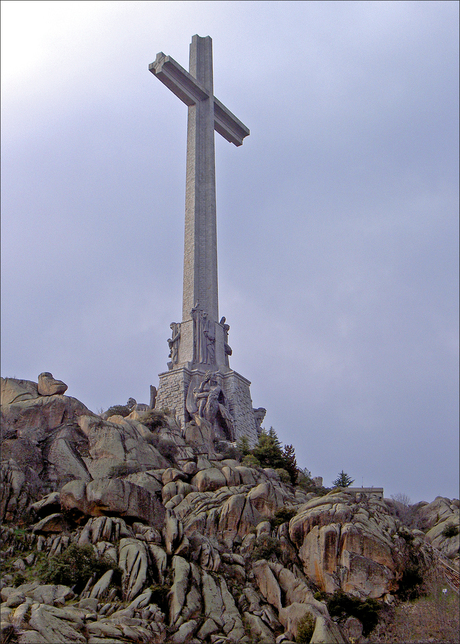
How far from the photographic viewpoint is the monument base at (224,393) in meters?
29.0

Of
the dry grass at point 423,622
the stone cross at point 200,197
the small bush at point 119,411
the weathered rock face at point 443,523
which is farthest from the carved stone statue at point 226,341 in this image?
the dry grass at point 423,622

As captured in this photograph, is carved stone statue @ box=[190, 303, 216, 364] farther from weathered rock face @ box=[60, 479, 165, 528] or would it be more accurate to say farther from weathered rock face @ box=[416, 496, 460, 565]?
weathered rock face @ box=[60, 479, 165, 528]

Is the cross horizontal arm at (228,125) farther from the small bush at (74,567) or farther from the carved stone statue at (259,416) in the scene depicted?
the small bush at (74,567)

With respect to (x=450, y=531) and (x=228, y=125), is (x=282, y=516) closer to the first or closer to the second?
(x=450, y=531)

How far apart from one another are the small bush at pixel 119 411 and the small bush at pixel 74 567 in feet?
44.7

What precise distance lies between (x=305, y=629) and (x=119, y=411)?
16.7 meters

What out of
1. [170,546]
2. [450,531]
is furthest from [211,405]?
[170,546]

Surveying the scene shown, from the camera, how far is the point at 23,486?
62.6ft

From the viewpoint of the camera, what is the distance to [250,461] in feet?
81.5

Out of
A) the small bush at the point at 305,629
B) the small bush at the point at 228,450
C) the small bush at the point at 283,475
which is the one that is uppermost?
the small bush at the point at 228,450

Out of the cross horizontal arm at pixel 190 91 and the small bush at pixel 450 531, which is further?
the cross horizontal arm at pixel 190 91

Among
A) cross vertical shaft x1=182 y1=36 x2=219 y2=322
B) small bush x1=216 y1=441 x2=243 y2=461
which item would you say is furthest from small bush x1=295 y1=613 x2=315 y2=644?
cross vertical shaft x1=182 y1=36 x2=219 y2=322

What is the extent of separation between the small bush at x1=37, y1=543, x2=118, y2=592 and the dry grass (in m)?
6.80

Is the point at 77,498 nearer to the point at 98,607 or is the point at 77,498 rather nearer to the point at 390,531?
the point at 98,607
